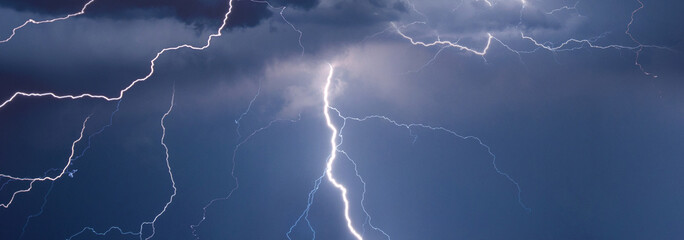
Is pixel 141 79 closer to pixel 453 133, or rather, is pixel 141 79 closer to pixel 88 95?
pixel 88 95

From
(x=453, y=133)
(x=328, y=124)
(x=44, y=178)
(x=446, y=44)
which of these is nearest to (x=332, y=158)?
(x=328, y=124)

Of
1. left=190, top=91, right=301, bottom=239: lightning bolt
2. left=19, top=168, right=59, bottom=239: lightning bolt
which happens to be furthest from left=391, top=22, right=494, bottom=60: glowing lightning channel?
left=19, top=168, right=59, bottom=239: lightning bolt

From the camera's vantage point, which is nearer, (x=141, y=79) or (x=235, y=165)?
(x=141, y=79)

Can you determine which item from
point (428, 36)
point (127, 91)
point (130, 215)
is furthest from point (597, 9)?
point (130, 215)

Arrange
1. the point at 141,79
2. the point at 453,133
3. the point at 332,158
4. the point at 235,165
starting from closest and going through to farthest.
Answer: the point at 141,79
the point at 235,165
the point at 332,158
the point at 453,133

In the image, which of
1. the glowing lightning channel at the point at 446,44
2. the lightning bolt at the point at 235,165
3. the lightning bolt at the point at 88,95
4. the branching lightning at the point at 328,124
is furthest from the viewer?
the glowing lightning channel at the point at 446,44

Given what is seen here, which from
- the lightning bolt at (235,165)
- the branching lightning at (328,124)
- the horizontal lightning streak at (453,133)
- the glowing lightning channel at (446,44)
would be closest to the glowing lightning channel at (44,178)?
the branching lightning at (328,124)

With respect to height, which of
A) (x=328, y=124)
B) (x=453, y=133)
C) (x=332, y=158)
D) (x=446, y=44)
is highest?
(x=446, y=44)

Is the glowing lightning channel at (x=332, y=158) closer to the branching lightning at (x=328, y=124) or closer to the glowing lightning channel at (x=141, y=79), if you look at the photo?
the branching lightning at (x=328, y=124)

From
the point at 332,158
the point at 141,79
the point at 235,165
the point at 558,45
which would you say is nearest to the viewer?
the point at 141,79

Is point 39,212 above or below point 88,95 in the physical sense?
below

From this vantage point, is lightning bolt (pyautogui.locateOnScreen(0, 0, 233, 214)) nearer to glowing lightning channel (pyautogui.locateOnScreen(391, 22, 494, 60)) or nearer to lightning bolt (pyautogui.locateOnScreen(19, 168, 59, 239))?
lightning bolt (pyautogui.locateOnScreen(19, 168, 59, 239))

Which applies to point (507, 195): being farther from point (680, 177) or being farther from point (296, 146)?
point (296, 146)
